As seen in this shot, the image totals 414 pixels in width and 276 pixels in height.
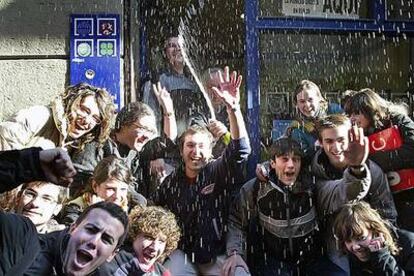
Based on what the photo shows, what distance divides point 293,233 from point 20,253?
86.9 inches

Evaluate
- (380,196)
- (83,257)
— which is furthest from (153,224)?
(380,196)

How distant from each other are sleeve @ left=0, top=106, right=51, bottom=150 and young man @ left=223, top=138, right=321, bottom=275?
4.40ft

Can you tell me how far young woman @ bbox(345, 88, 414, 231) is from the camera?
5133mm

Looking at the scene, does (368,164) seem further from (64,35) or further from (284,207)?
(64,35)

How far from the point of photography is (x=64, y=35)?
19.3 feet

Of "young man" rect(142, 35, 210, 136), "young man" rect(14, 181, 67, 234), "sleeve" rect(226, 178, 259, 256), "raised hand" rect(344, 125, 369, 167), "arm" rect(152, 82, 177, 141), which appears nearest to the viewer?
"young man" rect(14, 181, 67, 234)

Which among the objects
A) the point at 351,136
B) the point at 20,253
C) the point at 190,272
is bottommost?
the point at 190,272

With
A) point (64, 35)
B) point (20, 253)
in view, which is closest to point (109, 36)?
point (64, 35)

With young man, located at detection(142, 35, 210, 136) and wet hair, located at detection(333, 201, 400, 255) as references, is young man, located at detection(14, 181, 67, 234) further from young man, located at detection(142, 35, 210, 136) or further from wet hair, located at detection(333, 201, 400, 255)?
young man, located at detection(142, 35, 210, 136)

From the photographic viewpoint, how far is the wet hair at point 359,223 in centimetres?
473

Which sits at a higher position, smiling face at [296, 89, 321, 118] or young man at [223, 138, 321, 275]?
smiling face at [296, 89, 321, 118]

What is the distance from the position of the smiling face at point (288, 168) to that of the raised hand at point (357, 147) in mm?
435

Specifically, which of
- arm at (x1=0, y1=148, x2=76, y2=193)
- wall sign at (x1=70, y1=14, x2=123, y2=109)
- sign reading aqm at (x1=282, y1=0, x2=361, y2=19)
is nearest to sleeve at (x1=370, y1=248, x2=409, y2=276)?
wall sign at (x1=70, y1=14, x2=123, y2=109)

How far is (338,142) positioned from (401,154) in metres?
0.47
